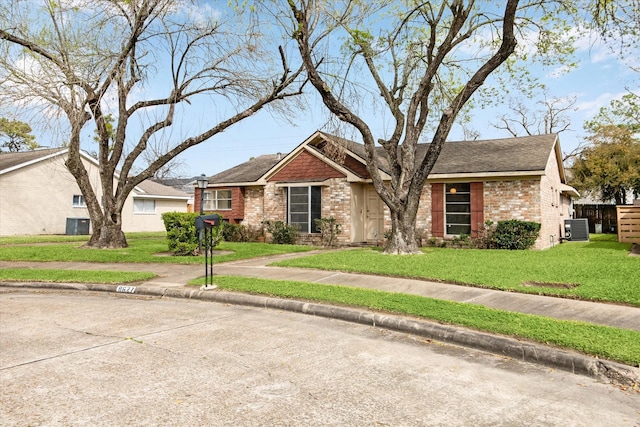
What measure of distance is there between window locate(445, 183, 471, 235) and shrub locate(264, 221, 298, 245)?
21.4ft

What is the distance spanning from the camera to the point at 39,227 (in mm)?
26812

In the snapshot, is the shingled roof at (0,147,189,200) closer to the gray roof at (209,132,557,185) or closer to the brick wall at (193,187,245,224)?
the brick wall at (193,187,245,224)

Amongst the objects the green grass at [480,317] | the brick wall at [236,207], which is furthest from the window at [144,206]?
the green grass at [480,317]

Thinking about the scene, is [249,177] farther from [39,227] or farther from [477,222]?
[39,227]

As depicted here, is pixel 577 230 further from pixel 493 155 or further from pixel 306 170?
pixel 306 170

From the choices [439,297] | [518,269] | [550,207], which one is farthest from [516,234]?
[439,297]

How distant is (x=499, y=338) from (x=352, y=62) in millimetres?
12016

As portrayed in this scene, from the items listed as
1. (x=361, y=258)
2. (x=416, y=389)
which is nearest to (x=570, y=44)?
(x=361, y=258)

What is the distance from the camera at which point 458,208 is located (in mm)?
17078

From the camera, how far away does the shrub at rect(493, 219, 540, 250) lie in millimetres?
15430

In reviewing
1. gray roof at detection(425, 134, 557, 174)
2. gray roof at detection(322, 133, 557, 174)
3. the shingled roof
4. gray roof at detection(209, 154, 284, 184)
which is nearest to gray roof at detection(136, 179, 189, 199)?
the shingled roof

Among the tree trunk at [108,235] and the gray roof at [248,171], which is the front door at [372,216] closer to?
the gray roof at [248,171]

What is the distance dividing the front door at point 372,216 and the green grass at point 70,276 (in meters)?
10.8

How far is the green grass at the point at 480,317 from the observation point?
16.0 feet
